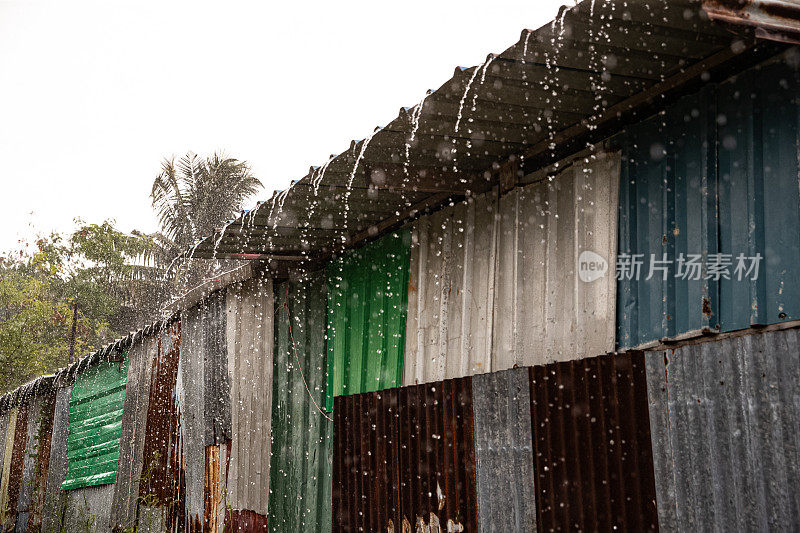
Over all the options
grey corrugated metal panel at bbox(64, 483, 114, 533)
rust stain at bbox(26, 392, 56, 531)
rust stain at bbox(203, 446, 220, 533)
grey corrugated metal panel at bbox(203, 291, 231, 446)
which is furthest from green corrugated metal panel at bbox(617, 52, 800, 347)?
rust stain at bbox(26, 392, 56, 531)

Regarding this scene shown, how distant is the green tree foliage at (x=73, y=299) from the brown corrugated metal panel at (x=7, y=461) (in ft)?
13.4

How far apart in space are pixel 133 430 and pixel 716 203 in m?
10.4

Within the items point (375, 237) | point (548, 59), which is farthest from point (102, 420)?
point (548, 59)

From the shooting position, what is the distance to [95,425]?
43.6 feet

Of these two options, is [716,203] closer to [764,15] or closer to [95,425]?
[764,15]

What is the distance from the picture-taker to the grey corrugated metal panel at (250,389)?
8.41m

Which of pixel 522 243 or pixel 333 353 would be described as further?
pixel 333 353

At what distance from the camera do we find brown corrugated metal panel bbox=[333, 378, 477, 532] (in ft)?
15.8

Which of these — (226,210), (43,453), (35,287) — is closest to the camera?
(43,453)

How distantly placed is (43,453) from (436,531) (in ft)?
44.5

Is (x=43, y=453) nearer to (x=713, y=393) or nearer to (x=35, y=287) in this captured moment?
(x=35, y=287)

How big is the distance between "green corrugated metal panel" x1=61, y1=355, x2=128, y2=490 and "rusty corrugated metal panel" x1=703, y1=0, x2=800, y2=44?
11.5 metres

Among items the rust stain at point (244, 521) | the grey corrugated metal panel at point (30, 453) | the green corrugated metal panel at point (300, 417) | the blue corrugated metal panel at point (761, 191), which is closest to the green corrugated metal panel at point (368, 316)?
the green corrugated metal panel at point (300, 417)

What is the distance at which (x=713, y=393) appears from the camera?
126 inches
